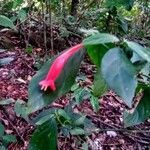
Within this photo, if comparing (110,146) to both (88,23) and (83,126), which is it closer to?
(83,126)

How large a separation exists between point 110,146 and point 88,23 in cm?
159

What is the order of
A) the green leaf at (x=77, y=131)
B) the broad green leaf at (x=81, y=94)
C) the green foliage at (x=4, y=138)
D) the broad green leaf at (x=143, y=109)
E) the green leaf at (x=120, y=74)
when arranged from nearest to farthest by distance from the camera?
the green leaf at (x=120, y=74) → the broad green leaf at (x=143, y=109) → the green leaf at (x=77, y=131) → the green foliage at (x=4, y=138) → the broad green leaf at (x=81, y=94)

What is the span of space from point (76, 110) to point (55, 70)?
5.17 ft

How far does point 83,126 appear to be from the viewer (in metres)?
1.71

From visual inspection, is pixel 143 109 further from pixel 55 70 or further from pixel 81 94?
pixel 81 94

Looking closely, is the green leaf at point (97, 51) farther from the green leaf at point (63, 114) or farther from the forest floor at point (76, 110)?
the forest floor at point (76, 110)

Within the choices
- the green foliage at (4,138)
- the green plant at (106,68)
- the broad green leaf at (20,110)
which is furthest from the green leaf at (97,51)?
the broad green leaf at (20,110)

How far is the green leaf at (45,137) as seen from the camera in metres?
1.04

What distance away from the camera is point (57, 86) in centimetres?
78

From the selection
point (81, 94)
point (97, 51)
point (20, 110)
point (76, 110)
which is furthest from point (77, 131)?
point (97, 51)

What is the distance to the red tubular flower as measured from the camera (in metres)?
0.75

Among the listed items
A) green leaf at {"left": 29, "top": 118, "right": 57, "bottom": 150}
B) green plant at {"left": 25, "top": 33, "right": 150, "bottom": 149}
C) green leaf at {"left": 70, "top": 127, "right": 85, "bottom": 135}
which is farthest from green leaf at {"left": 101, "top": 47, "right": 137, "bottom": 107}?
green leaf at {"left": 70, "top": 127, "right": 85, "bottom": 135}

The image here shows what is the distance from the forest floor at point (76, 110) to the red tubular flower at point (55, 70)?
3.65 ft

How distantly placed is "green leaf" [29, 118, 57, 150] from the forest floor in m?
0.78
